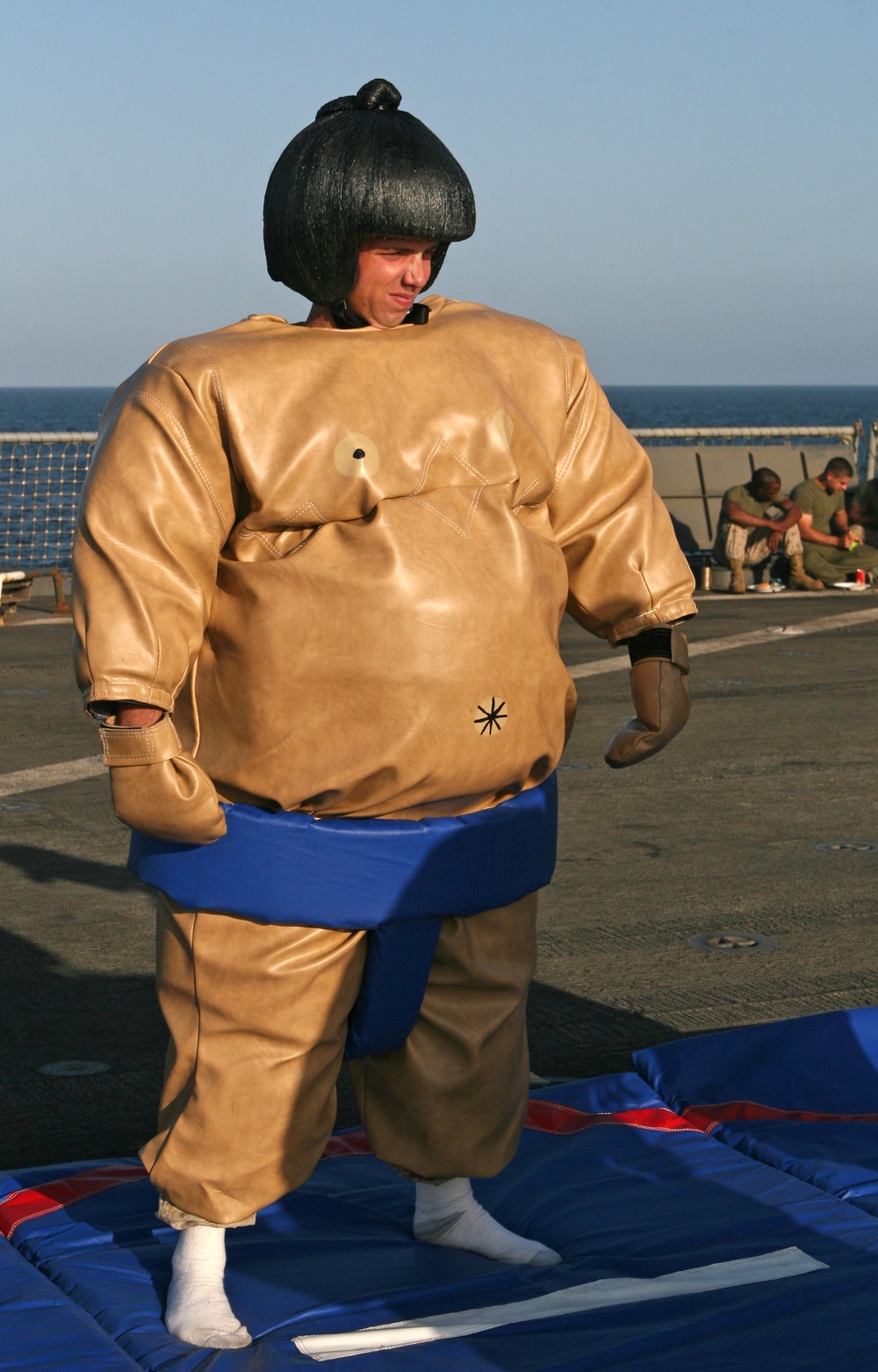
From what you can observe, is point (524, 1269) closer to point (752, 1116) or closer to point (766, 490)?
point (752, 1116)

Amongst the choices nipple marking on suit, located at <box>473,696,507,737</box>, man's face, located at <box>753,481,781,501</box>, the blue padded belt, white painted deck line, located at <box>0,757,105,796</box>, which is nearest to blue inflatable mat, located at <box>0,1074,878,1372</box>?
the blue padded belt

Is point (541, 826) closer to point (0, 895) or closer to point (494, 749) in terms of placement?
point (494, 749)

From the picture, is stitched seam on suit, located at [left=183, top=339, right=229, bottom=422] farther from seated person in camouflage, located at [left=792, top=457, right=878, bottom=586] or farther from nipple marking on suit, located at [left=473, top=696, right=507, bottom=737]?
seated person in camouflage, located at [left=792, top=457, right=878, bottom=586]

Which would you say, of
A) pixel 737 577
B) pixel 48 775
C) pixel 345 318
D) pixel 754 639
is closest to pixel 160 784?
pixel 345 318

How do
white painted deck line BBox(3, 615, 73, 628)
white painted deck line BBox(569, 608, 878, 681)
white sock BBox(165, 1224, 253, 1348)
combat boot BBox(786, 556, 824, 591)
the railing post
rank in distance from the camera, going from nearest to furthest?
white sock BBox(165, 1224, 253, 1348)
white painted deck line BBox(569, 608, 878, 681)
white painted deck line BBox(3, 615, 73, 628)
combat boot BBox(786, 556, 824, 591)
the railing post

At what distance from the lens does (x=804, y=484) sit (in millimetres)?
13797

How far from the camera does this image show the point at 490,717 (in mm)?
2471

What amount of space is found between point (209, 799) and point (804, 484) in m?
12.1

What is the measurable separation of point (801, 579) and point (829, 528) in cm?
58

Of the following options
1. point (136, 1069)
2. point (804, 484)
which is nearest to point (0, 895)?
point (136, 1069)

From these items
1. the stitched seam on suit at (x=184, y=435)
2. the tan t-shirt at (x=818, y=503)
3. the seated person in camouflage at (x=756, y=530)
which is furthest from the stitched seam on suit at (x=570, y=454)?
the tan t-shirt at (x=818, y=503)

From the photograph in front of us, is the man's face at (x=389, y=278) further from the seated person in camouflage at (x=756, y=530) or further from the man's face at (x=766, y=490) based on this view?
the man's face at (x=766, y=490)

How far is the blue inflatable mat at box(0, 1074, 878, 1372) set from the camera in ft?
7.86

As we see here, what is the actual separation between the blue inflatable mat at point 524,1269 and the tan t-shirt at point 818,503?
1107 cm
